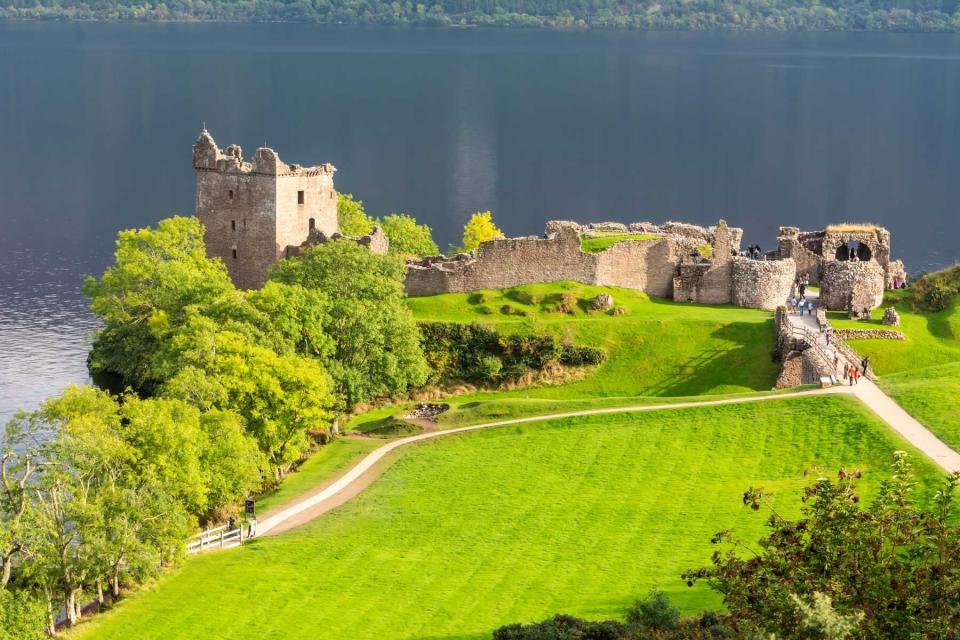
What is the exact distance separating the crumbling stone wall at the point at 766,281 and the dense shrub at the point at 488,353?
9934 mm

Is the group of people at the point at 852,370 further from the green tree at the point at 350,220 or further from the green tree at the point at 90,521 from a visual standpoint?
the green tree at the point at 350,220

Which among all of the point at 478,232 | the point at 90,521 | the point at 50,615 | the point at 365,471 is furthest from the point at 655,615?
the point at 478,232

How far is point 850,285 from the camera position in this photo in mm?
76188

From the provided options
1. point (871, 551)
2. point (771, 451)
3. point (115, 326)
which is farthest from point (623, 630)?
Result: point (115, 326)

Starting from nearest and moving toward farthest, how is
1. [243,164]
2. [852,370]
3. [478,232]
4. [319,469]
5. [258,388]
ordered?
[258,388], [319,469], [852,370], [243,164], [478,232]

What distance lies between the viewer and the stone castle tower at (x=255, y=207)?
80250 mm

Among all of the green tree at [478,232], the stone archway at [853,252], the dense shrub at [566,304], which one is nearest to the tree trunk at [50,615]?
the dense shrub at [566,304]

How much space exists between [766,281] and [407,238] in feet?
68.3

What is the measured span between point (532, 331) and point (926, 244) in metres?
63.7

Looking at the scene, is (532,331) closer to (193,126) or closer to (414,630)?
(414,630)

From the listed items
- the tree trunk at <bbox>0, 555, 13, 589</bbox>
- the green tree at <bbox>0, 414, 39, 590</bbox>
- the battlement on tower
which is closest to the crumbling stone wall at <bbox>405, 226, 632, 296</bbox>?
the battlement on tower

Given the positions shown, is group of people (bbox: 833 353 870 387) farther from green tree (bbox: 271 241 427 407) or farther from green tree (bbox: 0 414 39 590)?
green tree (bbox: 0 414 39 590)

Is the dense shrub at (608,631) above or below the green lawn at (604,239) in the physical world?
below

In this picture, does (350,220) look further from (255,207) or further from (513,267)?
(513,267)
